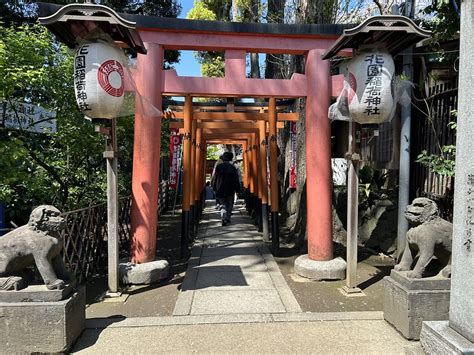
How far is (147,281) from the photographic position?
5.48 m

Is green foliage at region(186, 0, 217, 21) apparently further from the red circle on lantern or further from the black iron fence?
the red circle on lantern

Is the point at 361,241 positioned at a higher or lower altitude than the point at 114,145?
lower

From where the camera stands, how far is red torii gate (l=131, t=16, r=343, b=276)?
5.61 metres

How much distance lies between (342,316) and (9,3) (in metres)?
12.2

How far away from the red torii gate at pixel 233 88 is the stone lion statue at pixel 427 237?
1.99 metres

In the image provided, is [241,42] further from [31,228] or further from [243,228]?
[243,228]

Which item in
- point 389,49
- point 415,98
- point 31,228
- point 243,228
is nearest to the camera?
point 31,228

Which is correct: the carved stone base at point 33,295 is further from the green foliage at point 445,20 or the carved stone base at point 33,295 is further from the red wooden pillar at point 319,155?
the green foliage at point 445,20

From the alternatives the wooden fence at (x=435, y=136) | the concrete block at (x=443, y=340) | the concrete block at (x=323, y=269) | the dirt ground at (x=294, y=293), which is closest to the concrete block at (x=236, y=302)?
the dirt ground at (x=294, y=293)

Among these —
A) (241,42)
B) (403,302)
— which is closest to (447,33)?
(241,42)

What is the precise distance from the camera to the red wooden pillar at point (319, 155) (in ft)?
19.0

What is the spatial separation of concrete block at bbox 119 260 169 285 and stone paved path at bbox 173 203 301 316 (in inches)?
18.6

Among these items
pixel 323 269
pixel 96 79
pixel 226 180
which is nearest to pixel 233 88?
pixel 96 79

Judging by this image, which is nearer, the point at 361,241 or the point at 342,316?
the point at 342,316
